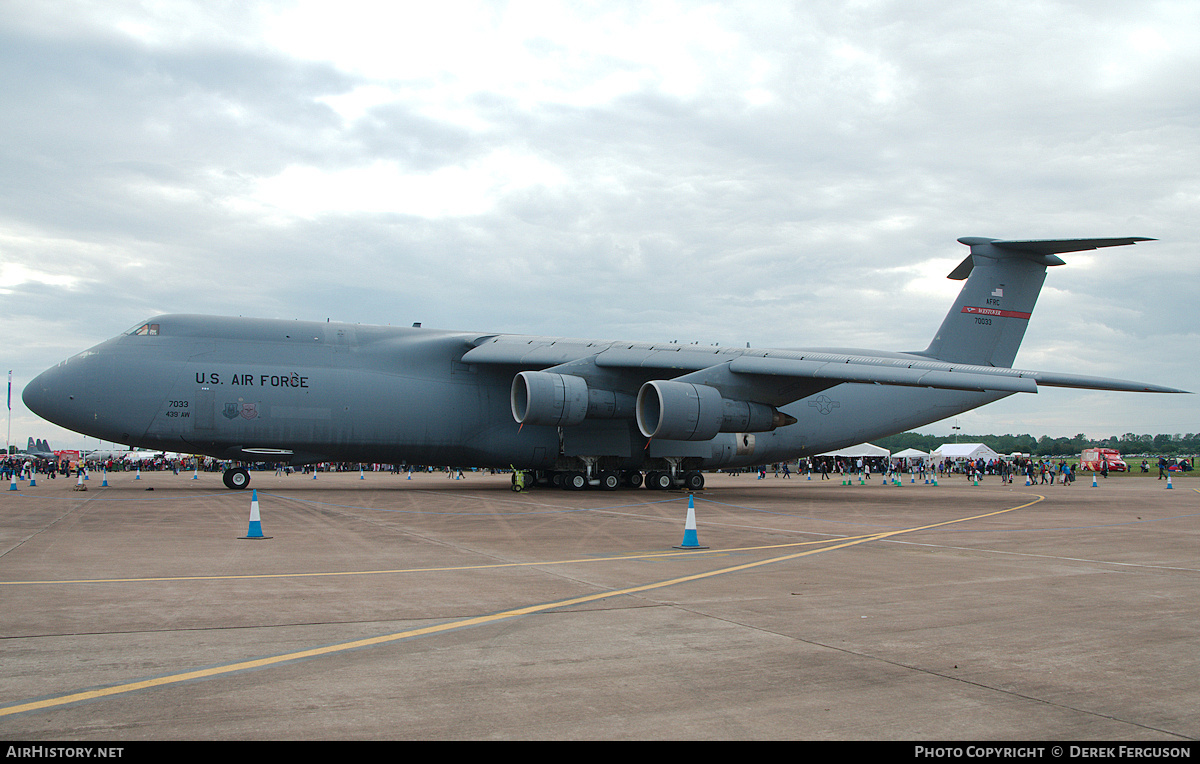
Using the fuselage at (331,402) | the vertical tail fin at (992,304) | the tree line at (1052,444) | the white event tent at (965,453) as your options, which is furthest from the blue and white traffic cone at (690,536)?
the tree line at (1052,444)

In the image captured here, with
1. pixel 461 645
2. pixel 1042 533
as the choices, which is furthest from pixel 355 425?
pixel 461 645

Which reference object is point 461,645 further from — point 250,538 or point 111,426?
point 111,426

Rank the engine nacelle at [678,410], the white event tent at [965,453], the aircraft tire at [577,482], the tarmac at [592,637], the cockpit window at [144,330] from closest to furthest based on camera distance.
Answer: the tarmac at [592,637] → the cockpit window at [144,330] → the engine nacelle at [678,410] → the aircraft tire at [577,482] → the white event tent at [965,453]

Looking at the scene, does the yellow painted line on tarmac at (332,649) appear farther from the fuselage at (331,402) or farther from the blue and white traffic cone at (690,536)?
the fuselage at (331,402)

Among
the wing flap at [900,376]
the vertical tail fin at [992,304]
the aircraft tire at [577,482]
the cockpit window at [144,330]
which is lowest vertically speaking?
the aircraft tire at [577,482]

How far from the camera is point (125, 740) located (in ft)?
11.3

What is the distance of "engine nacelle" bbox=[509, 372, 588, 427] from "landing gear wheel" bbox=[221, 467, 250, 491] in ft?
24.2

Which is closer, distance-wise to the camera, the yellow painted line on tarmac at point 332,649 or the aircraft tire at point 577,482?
the yellow painted line on tarmac at point 332,649

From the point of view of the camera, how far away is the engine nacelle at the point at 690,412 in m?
21.1

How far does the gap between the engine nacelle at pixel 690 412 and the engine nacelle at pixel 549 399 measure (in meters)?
1.60

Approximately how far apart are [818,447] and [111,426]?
19.6 metres

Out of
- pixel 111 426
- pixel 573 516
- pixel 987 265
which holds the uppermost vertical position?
pixel 987 265

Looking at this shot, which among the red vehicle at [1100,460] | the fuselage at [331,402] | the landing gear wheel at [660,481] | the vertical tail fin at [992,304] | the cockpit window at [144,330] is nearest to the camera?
the fuselage at [331,402]

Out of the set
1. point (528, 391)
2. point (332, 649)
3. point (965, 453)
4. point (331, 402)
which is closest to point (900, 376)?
point (528, 391)
